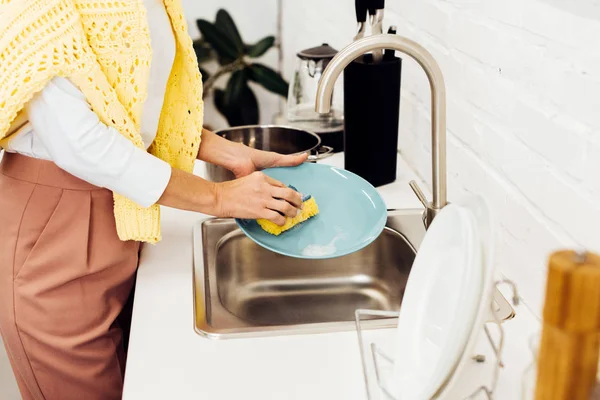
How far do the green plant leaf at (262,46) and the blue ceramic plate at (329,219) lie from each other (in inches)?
69.7

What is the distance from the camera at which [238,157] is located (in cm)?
138

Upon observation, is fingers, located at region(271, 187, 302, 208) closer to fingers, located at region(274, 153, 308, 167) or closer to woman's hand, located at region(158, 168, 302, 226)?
woman's hand, located at region(158, 168, 302, 226)

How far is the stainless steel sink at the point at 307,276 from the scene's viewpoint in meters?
1.33

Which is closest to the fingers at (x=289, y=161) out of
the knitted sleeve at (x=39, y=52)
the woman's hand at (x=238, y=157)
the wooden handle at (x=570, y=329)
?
the woman's hand at (x=238, y=157)

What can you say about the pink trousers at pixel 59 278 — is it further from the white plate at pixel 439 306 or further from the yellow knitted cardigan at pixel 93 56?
the white plate at pixel 439 306

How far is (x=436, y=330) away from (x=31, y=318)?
2.35ft

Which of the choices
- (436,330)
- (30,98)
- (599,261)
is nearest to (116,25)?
(30,98)

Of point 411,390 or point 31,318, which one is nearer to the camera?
point 411,390

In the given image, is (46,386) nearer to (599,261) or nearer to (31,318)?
(31,318)

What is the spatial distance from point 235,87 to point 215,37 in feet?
0.79

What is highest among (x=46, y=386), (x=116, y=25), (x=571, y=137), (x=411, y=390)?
(x=116, y=25)

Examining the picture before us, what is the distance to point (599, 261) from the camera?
450mm

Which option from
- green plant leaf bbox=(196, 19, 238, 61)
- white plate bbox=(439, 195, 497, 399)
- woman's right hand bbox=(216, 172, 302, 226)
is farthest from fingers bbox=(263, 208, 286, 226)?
green plant leaf bbox=(196, 19, 238, 61)

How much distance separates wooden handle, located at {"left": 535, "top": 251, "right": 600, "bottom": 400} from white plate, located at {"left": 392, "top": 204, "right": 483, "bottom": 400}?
16 cm
